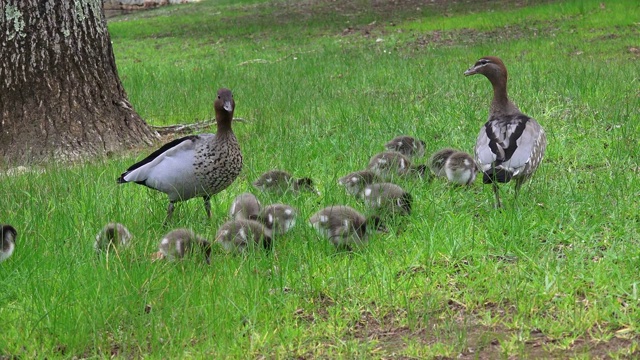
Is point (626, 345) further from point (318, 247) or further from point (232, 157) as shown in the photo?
point (232, 157)

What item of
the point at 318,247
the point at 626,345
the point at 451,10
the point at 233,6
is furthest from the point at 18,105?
the point at 233,6

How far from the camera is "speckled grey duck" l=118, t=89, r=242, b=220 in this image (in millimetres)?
5523

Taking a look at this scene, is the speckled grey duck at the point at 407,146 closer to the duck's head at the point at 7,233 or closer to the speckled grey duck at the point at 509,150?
the speckled grey duck at the point at 509,150

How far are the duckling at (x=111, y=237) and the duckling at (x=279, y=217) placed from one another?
900 mm

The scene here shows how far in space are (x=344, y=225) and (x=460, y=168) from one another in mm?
1689

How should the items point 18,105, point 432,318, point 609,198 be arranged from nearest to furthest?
point 432,318 → point 609,198 → point 18,105

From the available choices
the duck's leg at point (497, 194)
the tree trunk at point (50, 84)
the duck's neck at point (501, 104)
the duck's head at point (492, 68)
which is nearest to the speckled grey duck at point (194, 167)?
the duck's leg at point (497, 194)

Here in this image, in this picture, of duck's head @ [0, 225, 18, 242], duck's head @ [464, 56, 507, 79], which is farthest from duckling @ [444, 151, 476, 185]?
duck's head @ [0, 225, 18, 242]

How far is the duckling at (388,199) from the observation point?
5.42m

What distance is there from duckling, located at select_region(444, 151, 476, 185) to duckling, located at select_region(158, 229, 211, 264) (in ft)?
7.51

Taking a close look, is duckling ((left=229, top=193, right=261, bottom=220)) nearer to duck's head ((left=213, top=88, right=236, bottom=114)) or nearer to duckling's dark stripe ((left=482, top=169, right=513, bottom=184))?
duck's head ((left=213, top=88, right=236, bottom=114))

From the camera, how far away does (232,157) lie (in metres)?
5.65

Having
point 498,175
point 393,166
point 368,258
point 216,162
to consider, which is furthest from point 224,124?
point 498,175

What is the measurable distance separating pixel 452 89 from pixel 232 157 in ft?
17.2
